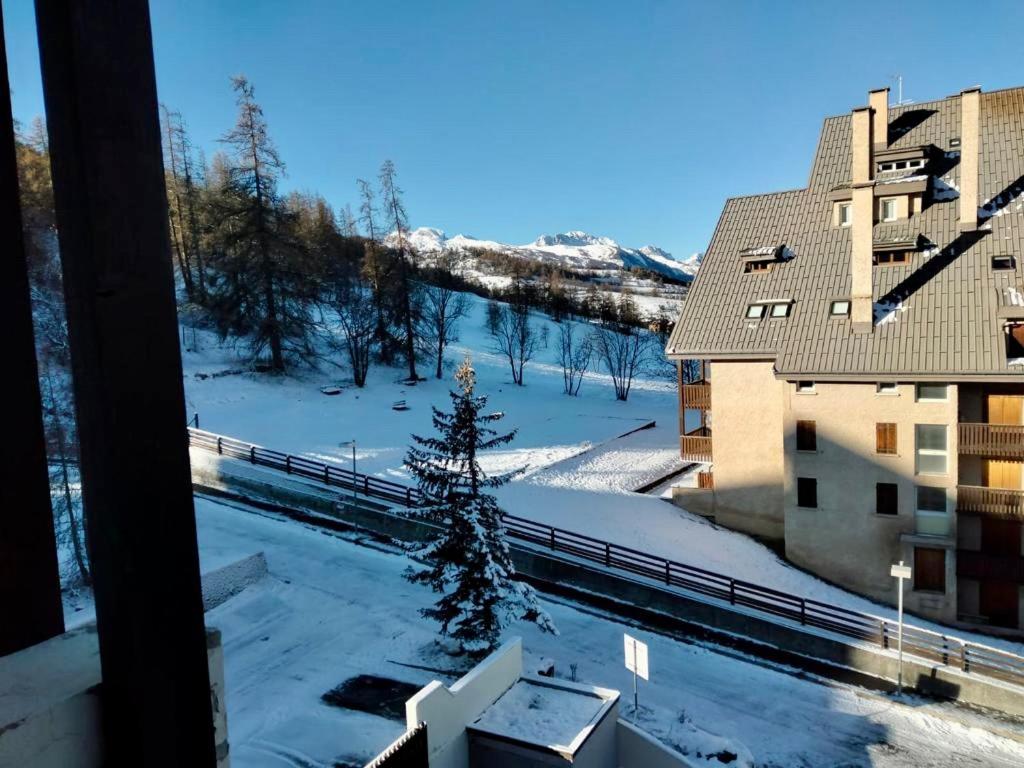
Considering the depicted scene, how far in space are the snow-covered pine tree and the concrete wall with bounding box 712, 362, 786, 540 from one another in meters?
10.1

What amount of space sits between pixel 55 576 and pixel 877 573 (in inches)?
869

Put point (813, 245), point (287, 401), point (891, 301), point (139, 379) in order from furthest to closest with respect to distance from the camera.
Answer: point (287, 401), point (813, 245), point (891, 301), point (139, 379)

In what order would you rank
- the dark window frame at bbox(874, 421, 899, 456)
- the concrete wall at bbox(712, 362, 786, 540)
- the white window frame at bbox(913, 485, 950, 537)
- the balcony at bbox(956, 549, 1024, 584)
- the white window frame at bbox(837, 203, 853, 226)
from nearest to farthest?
the balcony at bbox(956, 549, 1024, 584) → the white window frame at bbox(913, 485, 950, 537) → the dark window frame at bbox(874, 421, 899, 456) → the concrete wall at bbox(712, 362, 786, 540) → the white window frame at bbox(837, 203, 853, 226)

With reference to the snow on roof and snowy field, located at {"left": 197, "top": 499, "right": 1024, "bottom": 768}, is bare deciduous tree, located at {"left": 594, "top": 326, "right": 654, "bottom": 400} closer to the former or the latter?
snowy field, located at {"left": 197, "top": 499, "right": 1024, "bottom": 768}

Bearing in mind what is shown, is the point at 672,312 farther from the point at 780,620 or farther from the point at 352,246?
the point at 780,620

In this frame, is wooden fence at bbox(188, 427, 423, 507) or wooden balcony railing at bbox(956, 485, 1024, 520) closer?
wooden balcony railing at bbox(956, 485, 1024, 520)

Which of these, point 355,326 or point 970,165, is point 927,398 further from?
point 355,326

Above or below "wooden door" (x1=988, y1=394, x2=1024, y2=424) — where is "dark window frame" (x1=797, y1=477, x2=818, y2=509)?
below

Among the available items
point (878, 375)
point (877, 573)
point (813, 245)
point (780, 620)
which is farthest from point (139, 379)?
point (813, 245)

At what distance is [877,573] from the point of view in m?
19.7

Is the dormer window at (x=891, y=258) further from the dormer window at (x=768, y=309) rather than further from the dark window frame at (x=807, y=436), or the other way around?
the dark window frame at (x=807, y=436)

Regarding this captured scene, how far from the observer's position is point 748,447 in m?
22.3

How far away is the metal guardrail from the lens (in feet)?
49.7

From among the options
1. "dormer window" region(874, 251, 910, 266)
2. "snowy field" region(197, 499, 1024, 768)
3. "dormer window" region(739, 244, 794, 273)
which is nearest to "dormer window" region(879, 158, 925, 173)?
"dormer window" region(874, 251, 910, 266)
